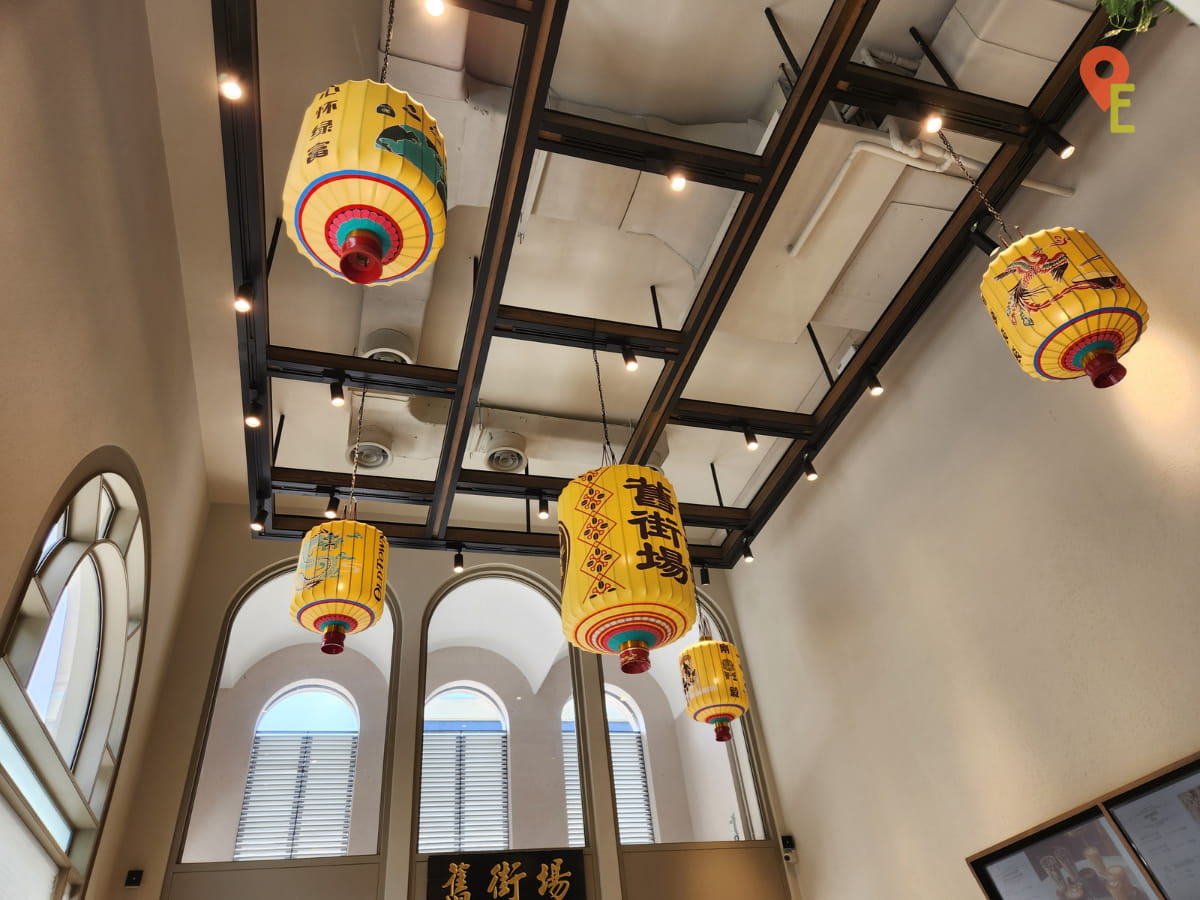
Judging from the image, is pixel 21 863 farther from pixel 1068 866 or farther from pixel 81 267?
pixel 1068 866

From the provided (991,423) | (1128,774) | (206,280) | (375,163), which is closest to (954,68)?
(991,423)

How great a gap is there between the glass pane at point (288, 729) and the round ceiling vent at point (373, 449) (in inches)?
46.5

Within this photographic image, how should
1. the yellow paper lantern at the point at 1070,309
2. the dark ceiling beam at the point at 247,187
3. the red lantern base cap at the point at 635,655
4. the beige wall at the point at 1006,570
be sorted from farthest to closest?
the beige wall at the point at 1006,570, the red lantern base cap at the point at 635,655, the dark ceiling beam at the point at 247,187, the yellow paper lantern at the point at 1070,309

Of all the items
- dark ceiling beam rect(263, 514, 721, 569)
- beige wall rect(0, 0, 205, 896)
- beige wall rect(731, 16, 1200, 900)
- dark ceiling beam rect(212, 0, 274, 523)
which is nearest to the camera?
beige wall rect(0, 0, 205, 896)

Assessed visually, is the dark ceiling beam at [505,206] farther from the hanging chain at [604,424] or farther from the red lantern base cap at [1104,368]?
the red lantern base cap at [1104,368]

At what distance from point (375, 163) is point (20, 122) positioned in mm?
1131

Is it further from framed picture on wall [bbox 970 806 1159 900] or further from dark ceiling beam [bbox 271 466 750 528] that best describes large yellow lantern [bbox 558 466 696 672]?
framed picture on wall [bbox 970 806 1159 900]

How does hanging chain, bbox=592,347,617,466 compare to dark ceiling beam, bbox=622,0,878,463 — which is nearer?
dark ceiling beam, bbox=622,0,878,463

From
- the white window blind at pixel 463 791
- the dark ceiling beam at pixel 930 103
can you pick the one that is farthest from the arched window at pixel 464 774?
the dark ceiling beam at pixel 930 103

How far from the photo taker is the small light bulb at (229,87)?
2.69 meters

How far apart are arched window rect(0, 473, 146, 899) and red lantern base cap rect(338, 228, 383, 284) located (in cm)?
160

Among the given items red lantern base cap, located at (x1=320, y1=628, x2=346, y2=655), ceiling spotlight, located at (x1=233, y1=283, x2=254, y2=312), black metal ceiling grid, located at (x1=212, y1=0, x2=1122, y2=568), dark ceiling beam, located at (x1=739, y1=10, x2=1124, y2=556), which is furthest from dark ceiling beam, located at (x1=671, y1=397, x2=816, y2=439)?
ceiling spotlight, located at (x1=233, y1=283, x2=254, y2=312)

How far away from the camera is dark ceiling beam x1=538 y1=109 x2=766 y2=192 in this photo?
3.16 metres

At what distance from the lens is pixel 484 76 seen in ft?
11.7
